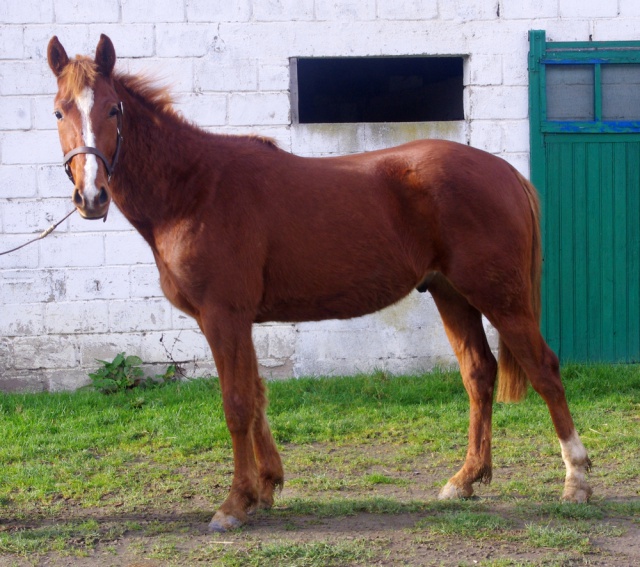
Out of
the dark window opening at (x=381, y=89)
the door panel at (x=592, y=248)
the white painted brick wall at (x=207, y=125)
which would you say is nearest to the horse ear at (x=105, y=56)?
the white painted brick wall at (x=207, y=125)

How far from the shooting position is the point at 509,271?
13.0 ft

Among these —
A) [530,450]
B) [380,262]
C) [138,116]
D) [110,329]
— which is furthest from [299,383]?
[138,116]

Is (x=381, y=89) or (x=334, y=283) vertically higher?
(x=381, y=89)

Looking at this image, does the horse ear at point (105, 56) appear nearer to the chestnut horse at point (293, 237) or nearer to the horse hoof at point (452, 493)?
the chestnut horse at point (293, 237)

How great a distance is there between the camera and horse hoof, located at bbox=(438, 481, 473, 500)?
4105mm

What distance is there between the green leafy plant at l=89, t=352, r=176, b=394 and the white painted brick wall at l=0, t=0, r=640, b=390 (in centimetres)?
10

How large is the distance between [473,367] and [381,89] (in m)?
8.52

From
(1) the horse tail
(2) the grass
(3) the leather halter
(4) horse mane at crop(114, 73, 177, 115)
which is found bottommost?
(2) the grass

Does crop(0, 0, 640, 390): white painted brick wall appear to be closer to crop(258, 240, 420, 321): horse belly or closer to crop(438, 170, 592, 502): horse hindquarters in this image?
crop(258, 240, 420, 321): horse belly

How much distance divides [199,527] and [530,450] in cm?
235

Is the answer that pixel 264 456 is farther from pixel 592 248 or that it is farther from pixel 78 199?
pixel 592 248

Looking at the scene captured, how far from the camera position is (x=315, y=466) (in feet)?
16.1

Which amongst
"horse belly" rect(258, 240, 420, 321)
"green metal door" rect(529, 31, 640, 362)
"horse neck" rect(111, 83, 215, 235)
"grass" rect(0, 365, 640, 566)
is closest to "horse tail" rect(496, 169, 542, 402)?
"grass" rect(0, 365, 640, 566)

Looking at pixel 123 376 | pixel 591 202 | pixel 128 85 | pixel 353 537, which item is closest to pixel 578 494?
pixel 353 537
